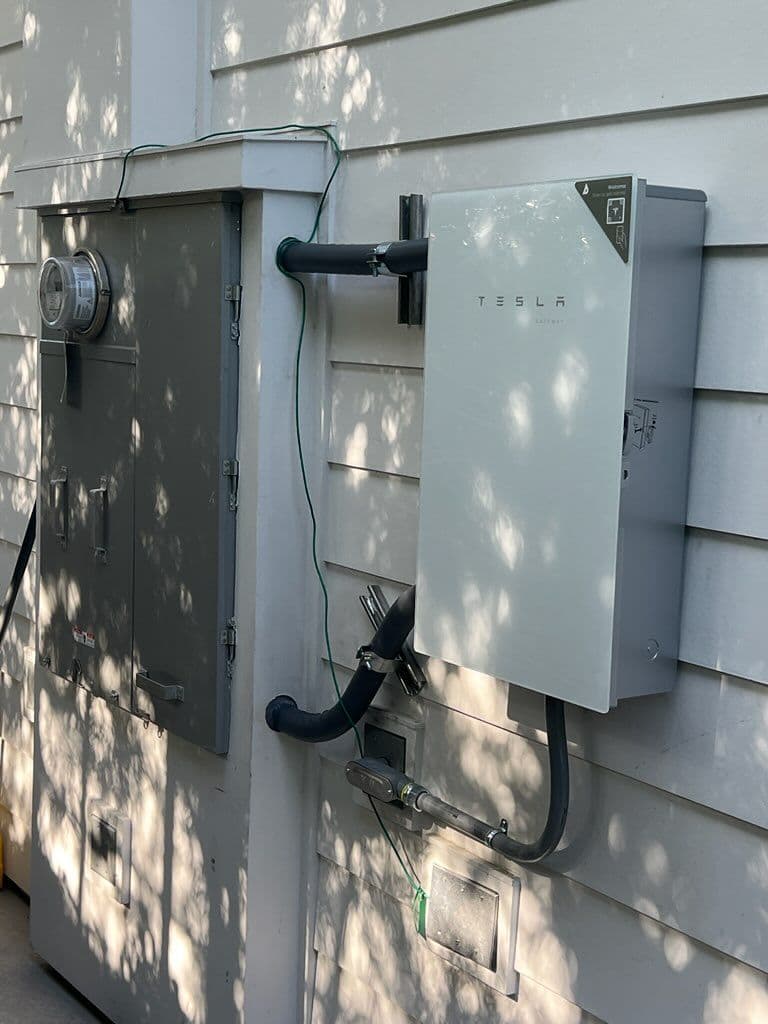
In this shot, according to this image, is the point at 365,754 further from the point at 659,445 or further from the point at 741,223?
the point at 741,223

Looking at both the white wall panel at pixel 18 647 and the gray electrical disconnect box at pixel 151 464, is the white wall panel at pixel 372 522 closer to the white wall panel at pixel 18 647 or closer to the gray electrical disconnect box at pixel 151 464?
the gray electrical disconnect box at pixel 151 464

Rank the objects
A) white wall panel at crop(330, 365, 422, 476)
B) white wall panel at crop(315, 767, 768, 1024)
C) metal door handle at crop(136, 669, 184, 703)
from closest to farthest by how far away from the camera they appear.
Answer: white wall panel at crop(315, 767, 768, 1024) → white wall panel at crop(330, 365, 422, 476) → metal door handle at crop(136, 669, 184, 703)

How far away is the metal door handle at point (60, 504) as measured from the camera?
3.73 metres

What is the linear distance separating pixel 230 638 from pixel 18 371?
1.85 meters

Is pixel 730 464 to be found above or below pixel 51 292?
below

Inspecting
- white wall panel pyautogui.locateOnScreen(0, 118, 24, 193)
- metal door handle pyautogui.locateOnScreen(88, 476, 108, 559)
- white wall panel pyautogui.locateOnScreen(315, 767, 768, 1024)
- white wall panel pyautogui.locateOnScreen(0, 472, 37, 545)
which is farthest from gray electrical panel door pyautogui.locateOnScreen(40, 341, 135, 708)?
white wall panel pyautogui.locateOnScreen(0, 118, 24, 193)

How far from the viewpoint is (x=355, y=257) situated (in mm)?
2756

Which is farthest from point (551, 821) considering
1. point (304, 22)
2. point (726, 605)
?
point (304, 22)

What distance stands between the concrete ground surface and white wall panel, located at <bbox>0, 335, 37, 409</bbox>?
5.69 feet

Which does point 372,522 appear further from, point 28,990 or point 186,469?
point 28,990

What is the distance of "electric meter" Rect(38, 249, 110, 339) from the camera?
3.44 meters

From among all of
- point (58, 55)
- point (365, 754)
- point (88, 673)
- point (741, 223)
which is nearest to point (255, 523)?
point (365, 754)

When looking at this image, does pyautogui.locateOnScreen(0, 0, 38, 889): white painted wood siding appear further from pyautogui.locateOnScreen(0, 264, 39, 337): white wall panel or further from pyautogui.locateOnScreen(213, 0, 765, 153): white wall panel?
pyautogui.locateOnScreen(213, 0, 765, 153): white wall panel

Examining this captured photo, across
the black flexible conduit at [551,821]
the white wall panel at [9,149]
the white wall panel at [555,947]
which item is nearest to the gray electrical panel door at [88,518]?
the white wall panel at [555,947]
